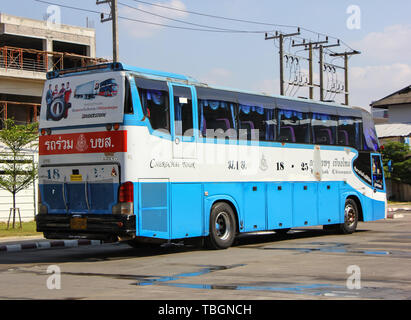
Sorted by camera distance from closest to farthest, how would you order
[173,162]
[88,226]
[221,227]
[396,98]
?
1. [88,226]
2. [173,162]
3. [221,227]
4. [396,98]

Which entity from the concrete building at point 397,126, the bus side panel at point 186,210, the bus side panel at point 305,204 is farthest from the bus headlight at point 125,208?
the concrete building at point 397,126

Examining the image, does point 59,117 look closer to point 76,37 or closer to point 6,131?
point 6,131

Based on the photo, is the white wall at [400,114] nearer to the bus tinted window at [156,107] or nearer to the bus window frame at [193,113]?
the bus window frame at [193,113]

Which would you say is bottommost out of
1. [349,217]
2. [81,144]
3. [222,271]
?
[222,271]

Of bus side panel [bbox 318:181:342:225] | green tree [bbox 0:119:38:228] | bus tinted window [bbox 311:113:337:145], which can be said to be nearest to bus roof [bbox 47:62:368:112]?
bus tinted window [bbox 311:113:337:145]

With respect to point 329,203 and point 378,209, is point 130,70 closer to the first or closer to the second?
point 329,203

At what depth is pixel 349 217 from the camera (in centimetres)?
2066

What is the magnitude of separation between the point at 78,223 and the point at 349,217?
978cm

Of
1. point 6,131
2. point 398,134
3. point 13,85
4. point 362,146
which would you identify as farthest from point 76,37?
point 398,134

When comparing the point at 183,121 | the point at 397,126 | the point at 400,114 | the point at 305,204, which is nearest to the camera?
the point at 183,121

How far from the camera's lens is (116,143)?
13.5 m

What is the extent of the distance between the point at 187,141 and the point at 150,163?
4.35 ft

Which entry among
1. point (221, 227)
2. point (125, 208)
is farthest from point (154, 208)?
point (221, 227)

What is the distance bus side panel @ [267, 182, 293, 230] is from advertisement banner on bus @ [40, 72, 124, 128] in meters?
5.59
